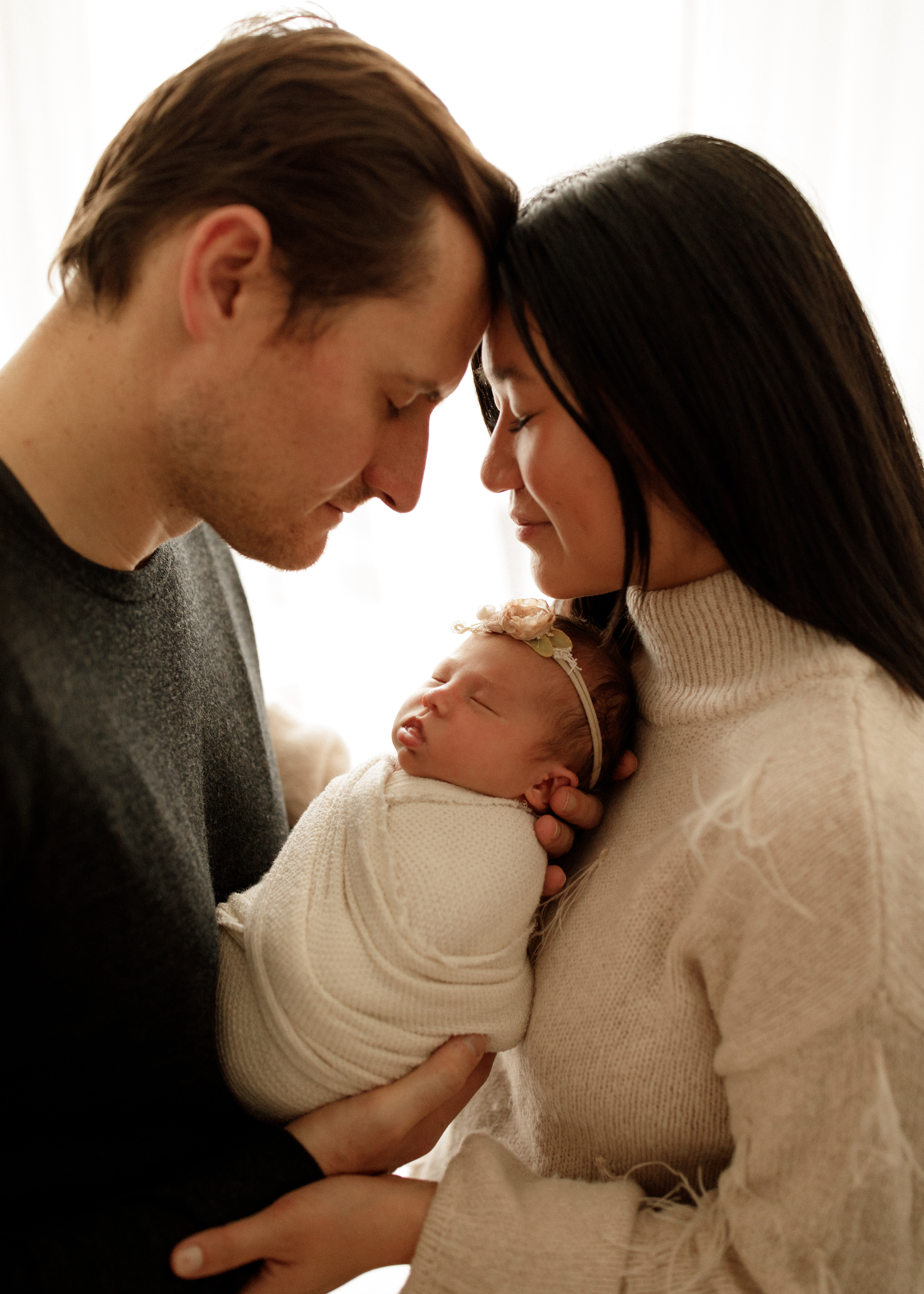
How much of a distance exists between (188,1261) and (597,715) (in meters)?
0.75

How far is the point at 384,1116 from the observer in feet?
3.48

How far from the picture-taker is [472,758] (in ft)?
4.01

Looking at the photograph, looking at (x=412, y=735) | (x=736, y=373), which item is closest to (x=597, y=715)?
(x=412, y=735)

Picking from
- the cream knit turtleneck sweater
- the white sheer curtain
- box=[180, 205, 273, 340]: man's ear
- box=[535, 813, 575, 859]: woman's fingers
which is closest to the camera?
the cream knit turtleneck sweater

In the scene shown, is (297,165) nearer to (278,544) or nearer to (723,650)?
(278,544)

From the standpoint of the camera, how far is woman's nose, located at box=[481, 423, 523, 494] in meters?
1.26

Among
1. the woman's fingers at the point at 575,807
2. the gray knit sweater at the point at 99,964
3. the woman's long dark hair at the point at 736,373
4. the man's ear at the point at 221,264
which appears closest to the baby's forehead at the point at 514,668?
the woman's fingers at the point at 575,807

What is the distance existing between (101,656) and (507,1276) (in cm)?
77

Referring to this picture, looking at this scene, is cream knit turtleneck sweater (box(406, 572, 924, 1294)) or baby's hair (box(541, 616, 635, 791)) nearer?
cream knit turtleneck sweater (box(406, 572, 924, 1294))

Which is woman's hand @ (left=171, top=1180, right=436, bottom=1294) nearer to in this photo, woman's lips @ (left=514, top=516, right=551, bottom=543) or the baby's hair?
the baby's hair

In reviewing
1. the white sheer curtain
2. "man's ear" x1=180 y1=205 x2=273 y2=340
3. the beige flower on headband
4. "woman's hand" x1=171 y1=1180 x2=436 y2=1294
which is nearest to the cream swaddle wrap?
"woman's hand" x1=171 y1=1180 x2=436 y2=1294

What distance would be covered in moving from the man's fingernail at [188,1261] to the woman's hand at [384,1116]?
0.15m

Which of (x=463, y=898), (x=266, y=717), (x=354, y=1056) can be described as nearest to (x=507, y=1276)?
(x=354, y=1056)

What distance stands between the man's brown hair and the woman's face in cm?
17
